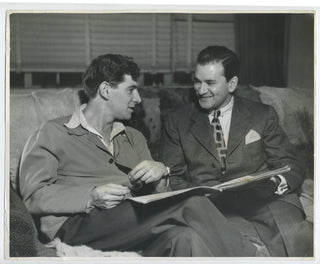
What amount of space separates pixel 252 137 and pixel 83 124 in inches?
29.0

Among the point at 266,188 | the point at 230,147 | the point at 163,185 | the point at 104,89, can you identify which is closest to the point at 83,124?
the point at 104,89

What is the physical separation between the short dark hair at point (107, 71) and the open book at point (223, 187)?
503 mm

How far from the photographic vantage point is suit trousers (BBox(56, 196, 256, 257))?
1729mm

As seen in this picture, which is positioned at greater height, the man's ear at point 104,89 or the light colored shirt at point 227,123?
the man's ear at point 104,89

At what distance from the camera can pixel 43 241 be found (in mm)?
1782

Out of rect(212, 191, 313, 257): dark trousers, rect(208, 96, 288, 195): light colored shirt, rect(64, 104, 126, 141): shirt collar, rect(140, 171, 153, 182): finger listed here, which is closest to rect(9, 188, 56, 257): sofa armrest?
rect(64, 104, 126, 141): shirt collar

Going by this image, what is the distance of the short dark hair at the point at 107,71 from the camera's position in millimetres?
1813

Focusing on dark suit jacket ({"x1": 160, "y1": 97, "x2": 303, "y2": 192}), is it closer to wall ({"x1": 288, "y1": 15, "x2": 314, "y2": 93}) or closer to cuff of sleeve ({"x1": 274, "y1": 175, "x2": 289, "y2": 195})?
cuff of sleeve ({"x1": 274, "y1": 175, "x2": 289, "y2": 195})

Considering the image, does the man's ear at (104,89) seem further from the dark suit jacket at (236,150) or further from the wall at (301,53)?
the wall at (301,53)

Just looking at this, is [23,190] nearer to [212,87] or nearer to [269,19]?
[212,87]

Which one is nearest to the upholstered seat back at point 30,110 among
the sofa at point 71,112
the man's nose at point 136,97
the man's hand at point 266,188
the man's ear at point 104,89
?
the sofa at point 71,112

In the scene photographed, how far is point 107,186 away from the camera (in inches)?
69.4

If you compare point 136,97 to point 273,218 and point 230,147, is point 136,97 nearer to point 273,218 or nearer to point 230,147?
point 230,147

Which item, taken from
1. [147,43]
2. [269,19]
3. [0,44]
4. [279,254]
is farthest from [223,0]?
[279,254]
